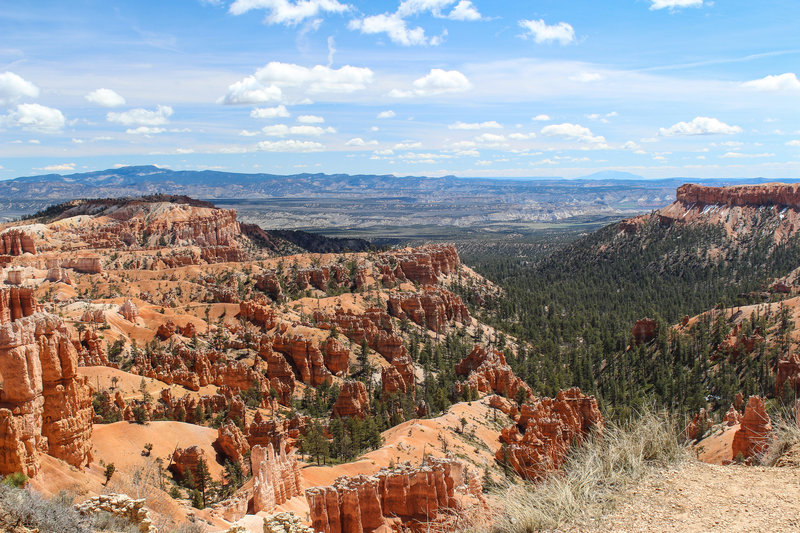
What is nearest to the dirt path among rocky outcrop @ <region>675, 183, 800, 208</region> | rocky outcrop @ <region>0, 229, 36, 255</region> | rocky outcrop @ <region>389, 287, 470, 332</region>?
rocky outcrop @ <region>389, 287, 470, 332</region>

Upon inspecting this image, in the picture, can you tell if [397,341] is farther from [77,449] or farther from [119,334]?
[77,449]

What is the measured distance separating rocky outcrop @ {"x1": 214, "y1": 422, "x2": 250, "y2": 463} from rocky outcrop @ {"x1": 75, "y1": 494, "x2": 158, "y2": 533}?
1853cm

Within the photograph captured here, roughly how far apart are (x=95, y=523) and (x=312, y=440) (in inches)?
885

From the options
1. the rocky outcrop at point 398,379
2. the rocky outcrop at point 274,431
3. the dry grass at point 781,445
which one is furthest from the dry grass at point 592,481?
the rocky outcrop at point 398,379

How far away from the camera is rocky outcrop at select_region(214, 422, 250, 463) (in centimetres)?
→ 3388

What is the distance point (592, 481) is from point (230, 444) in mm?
25288

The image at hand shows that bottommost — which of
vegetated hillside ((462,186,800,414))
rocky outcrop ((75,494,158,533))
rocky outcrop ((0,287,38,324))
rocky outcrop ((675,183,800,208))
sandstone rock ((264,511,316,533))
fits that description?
vegetated hillside ((462,186,800,414))

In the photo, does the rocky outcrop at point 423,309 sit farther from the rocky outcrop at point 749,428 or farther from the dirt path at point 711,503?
the dirt path at point 711,503

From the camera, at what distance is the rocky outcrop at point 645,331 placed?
246 ft

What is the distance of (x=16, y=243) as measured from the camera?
10594 cm

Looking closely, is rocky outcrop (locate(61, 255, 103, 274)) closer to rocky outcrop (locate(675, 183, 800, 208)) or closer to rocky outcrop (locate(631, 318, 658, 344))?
rocky outcrop (locate(631, 318, 658, 344))

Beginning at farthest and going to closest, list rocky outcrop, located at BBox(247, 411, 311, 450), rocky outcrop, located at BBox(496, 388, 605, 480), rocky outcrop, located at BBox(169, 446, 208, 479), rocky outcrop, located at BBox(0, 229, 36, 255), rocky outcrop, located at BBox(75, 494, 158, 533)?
rocky outcrop, located at BBox(0, 229, 36, 255), rocky outcrop, located at BBox(247, 411, 311, 450), rocky outcrop, located at BBox(496, 388, 605, 480), rocky outcrop, located at BBox(169, 446, 208, 479), rocky outcrop, located at BBox(75, 494, 158, 533)

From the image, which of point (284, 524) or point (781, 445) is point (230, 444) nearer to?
point (284, 524)

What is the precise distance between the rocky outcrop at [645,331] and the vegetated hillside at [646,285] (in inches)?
40.2
